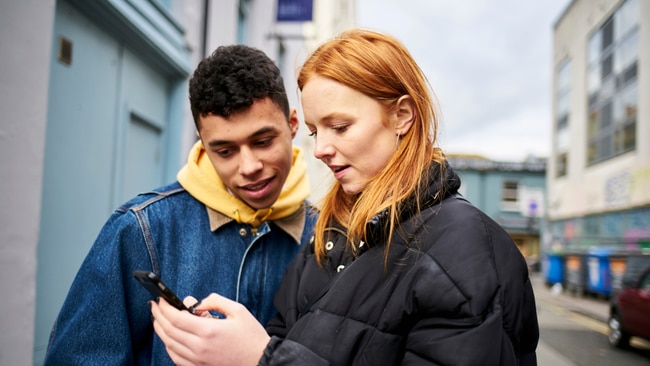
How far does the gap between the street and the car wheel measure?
A: 0.46 ft

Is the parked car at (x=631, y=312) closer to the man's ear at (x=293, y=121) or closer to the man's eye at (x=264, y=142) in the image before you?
the man's ear at (x=293, y=121)

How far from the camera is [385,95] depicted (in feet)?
4.68

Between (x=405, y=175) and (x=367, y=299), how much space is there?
0.36 metres

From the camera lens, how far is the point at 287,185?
205 centimetres

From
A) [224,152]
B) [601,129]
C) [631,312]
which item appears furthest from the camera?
[601,129]

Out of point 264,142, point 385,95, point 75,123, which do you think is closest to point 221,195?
point 264,142

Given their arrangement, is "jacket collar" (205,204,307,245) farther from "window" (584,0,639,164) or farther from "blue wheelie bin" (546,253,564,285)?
"blue wheelie bin" (546,253,564,285)

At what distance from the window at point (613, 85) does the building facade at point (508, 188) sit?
12.2 m

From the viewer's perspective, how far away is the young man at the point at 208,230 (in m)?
1.56

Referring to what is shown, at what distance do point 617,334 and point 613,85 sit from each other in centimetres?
1389

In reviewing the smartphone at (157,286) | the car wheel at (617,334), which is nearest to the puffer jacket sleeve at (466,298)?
the smartphone at (157,286)

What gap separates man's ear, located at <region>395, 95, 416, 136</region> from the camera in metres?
1.46

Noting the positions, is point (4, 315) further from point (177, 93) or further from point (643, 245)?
point (643, 245)

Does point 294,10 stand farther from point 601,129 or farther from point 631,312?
point 601,129
